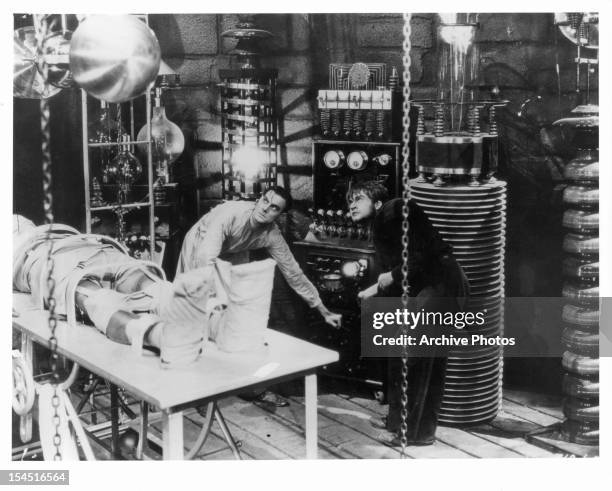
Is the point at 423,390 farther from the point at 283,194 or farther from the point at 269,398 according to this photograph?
the point at 283,194

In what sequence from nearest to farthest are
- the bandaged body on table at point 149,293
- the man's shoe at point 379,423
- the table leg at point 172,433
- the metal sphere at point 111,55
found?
1. the table leg at point 172,433
2. the bandaged body on table at point 149,293
3. the metal sphere at point 111,55
4. the man's shoe at point 379,423

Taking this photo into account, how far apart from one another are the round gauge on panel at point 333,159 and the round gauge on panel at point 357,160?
0.13 feet

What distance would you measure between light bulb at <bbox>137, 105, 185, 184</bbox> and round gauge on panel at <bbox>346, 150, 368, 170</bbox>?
841 millimetres

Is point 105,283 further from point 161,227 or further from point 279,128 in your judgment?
point 279,128

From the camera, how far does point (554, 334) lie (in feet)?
12.0

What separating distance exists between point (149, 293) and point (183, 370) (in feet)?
1.55

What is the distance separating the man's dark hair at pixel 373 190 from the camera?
4.04 metres

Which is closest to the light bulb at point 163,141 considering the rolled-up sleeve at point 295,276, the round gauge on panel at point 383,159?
the rolled-up sleeve at point 295,276

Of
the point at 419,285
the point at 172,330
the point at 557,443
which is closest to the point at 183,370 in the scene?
the point at 172,330

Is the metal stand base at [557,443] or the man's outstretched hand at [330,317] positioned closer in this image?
the metal stand base at [557,443]

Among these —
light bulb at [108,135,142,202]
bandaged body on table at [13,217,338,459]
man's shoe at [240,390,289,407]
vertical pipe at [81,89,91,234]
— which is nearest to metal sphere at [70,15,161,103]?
bandaged body on table at [13,217,338,459]

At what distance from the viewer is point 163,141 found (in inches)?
165

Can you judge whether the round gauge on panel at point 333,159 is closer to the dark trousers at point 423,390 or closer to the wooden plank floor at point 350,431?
the dark trousers at point 423,390

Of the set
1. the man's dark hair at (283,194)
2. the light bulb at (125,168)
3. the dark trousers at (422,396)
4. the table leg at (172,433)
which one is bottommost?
the dark trousers at (422,396)
